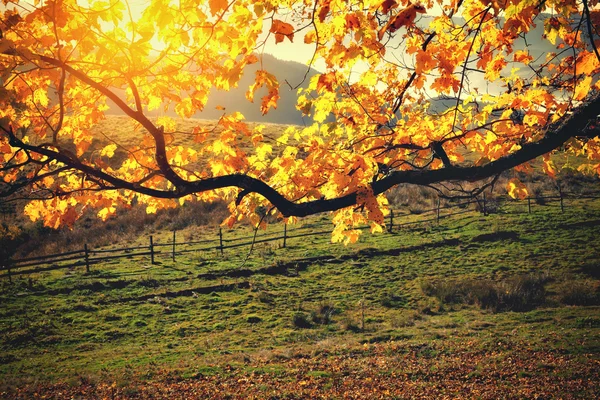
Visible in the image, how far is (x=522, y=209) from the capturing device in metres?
28.5

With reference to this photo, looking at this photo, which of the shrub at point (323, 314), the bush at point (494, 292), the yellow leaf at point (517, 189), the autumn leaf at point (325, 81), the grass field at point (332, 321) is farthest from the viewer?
the bush at point (494, 292)

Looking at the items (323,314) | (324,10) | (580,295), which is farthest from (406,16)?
(580,295)

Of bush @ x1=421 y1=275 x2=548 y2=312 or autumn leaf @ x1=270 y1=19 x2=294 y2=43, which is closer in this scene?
autumn leaf @ x1=270 y1=19 x2=294 y2=43

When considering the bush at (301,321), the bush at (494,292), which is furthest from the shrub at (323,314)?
the bush at (494,292)

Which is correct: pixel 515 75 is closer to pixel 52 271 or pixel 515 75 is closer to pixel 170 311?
pixel 170 311

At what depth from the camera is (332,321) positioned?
51.3 ft

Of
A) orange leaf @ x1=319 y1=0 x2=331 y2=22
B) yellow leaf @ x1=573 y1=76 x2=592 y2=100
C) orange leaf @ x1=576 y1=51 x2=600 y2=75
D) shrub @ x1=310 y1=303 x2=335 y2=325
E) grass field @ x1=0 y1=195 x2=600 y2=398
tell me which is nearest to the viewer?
orange leaf @ x1=319 y1=0 x2=331 y2=22

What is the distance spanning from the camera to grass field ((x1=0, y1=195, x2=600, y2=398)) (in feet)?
35.0

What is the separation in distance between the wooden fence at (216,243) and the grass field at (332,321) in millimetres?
771

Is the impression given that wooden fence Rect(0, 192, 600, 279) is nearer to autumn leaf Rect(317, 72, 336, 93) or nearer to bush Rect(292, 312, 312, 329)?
bush Rect(292, 312, 312, 329)

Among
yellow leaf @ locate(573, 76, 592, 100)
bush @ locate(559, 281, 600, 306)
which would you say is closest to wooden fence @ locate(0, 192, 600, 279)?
bush @ locate(559, 281, 600, 306)

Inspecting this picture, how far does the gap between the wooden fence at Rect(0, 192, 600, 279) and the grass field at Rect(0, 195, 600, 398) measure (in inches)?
30.4

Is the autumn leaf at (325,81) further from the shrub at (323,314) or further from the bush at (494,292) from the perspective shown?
the bush at (494,292)

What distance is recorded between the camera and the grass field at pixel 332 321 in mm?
10680
